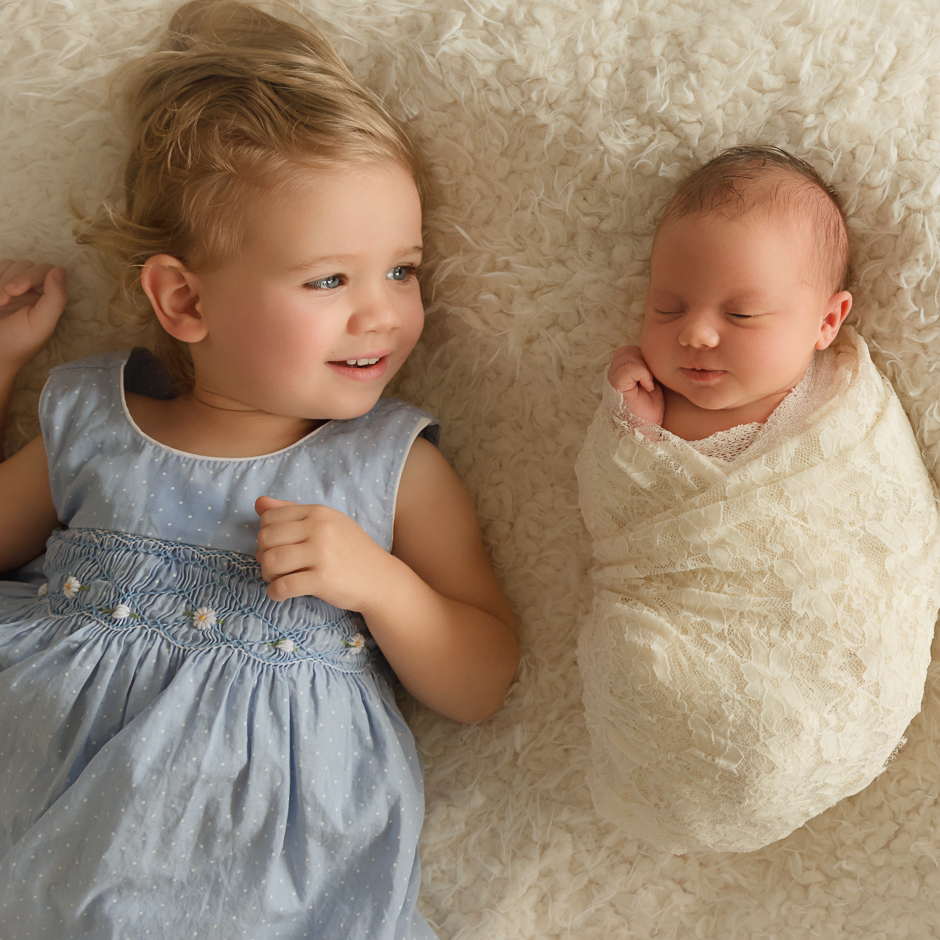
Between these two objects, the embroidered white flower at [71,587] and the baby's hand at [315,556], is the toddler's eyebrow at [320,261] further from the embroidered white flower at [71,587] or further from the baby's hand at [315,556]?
the embroidered white flower at [71,587]

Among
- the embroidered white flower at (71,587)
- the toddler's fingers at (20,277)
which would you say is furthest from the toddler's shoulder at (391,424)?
the toddler's fingers at (20,277)

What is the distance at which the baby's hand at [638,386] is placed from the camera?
1.01 m

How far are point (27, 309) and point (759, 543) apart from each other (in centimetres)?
108

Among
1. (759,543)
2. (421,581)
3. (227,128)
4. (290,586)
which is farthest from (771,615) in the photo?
(227,128)

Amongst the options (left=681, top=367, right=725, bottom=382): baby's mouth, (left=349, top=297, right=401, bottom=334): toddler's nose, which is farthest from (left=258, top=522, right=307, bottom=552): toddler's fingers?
(left=681, top=367, right=725, bottom=382): baby's mouth

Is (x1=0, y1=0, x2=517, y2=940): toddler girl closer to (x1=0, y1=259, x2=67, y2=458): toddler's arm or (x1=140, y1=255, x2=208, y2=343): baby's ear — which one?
(x1=140, y1=255, x2=208, y2=343): baby's ear

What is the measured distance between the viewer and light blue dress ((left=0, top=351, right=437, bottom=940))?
3.18ft

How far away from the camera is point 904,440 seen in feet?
3.21

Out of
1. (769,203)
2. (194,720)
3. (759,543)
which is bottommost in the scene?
(194,720)

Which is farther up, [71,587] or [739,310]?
[739,310]

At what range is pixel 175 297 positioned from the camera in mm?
1114

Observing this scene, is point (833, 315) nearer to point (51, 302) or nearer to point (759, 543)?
point (759, 543)

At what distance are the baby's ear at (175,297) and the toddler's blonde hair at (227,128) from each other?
2cm

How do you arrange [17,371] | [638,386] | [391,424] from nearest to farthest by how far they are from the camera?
1. [638,386]
2. [391,424]
3. [17,371]
